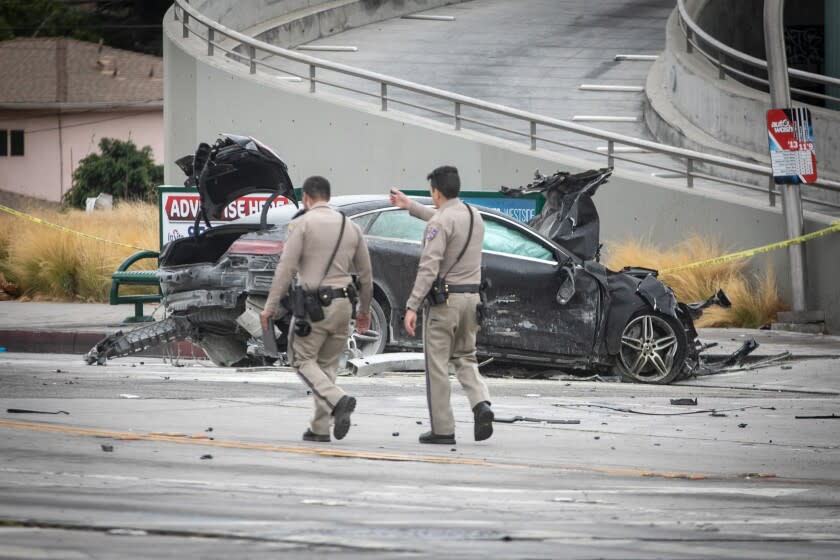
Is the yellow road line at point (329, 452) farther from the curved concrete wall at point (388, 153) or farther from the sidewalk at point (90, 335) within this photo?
the curved concrete wall at point (388, 153)

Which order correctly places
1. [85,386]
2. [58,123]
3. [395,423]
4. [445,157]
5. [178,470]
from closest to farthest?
[178,470] < [395,423] < [85,386] < [445,157] < [58,123]

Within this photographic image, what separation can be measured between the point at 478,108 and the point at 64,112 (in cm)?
4237

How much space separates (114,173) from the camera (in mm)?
56969

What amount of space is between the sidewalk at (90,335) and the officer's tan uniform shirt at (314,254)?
5.93m

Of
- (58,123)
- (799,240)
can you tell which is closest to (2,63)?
(58,123)

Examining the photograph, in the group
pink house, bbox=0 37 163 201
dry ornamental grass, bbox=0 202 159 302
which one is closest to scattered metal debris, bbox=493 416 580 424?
dry ornamental grass, bbox=0 202 159 302

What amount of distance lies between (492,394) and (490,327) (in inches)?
45.2

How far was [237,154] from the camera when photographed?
13305 mm

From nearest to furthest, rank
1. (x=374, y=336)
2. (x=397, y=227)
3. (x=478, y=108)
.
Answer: (x=374, y=336), (x=397, y=227), (x=478, y=108)

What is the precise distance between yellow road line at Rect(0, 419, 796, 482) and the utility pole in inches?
369

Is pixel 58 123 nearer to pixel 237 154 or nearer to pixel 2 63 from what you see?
pixel 2 63

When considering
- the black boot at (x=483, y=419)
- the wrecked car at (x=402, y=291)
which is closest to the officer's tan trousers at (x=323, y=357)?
the black boot at (x=483, y=419)

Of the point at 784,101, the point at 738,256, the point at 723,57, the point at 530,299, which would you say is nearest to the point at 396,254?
the point at 530,299

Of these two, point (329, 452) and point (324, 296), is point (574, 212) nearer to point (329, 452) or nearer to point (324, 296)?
point (324, 296)
